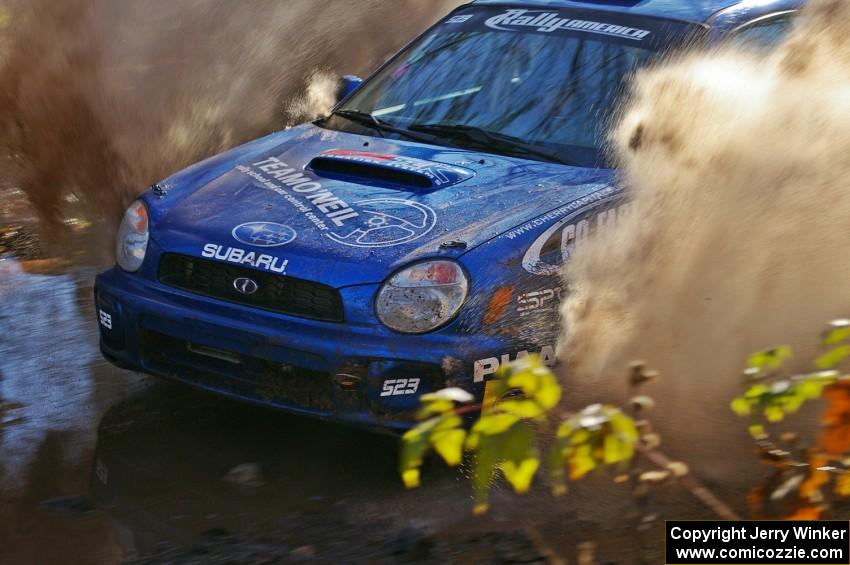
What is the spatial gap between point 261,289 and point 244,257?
0.43ft

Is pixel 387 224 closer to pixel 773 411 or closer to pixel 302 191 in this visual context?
pixel 302 191

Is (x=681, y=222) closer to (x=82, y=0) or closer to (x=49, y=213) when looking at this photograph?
(x=49, y=213)

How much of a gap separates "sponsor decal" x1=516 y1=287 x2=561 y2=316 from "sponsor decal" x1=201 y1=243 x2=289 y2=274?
0.82 metres

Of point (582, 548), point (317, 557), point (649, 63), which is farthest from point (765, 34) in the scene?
point (317, 557)

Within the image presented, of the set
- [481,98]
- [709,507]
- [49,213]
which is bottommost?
[709,507]

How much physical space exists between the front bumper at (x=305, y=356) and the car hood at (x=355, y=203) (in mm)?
183

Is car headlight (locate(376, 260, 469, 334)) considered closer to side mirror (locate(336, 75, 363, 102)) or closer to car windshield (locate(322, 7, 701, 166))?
car windshield (locate(322, 7, 701, 166))

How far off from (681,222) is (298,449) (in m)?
1.72

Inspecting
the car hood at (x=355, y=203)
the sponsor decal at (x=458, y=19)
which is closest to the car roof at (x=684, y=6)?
the sponsor decal at (x=458, y=19)

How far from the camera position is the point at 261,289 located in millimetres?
4188

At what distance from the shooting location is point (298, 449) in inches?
173

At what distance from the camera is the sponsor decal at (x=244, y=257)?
163 inches

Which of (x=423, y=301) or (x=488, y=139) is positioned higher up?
(x=488, y=139)

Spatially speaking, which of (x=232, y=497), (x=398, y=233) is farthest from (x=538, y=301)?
(x=232, y=497)
